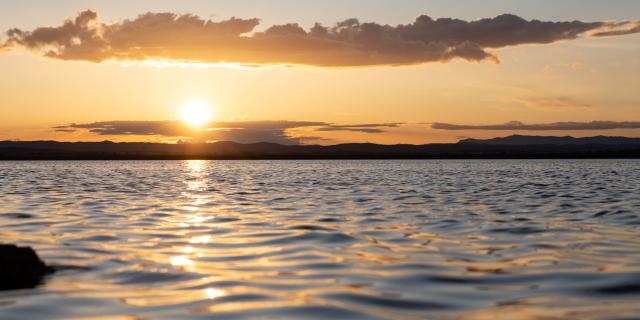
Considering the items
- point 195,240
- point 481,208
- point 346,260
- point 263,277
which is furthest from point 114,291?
point 481,208

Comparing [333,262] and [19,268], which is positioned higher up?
[19,268]

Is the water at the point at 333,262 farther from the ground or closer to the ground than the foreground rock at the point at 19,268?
closer to the ground

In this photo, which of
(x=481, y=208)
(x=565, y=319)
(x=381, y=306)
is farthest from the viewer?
(x=481, y=208)

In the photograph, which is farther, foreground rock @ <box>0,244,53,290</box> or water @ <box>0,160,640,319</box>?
foreground rock @ <box>0,244,53,290</box>

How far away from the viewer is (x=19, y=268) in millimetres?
11500

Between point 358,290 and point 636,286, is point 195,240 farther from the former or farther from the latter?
point 636,286

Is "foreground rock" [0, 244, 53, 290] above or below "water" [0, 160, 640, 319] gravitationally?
above

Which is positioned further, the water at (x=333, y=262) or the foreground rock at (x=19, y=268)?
the foreground rock at (x=19, y=268)

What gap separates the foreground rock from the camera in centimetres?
1120

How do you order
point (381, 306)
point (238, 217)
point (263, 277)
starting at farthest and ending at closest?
point (238, 217) < point (263, 277) < point (381, 306)

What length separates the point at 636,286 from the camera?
10.9 metres

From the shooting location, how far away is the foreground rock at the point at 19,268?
11203mm

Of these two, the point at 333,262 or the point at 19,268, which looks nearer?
the point at 19,268

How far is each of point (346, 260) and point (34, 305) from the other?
5879 mm
